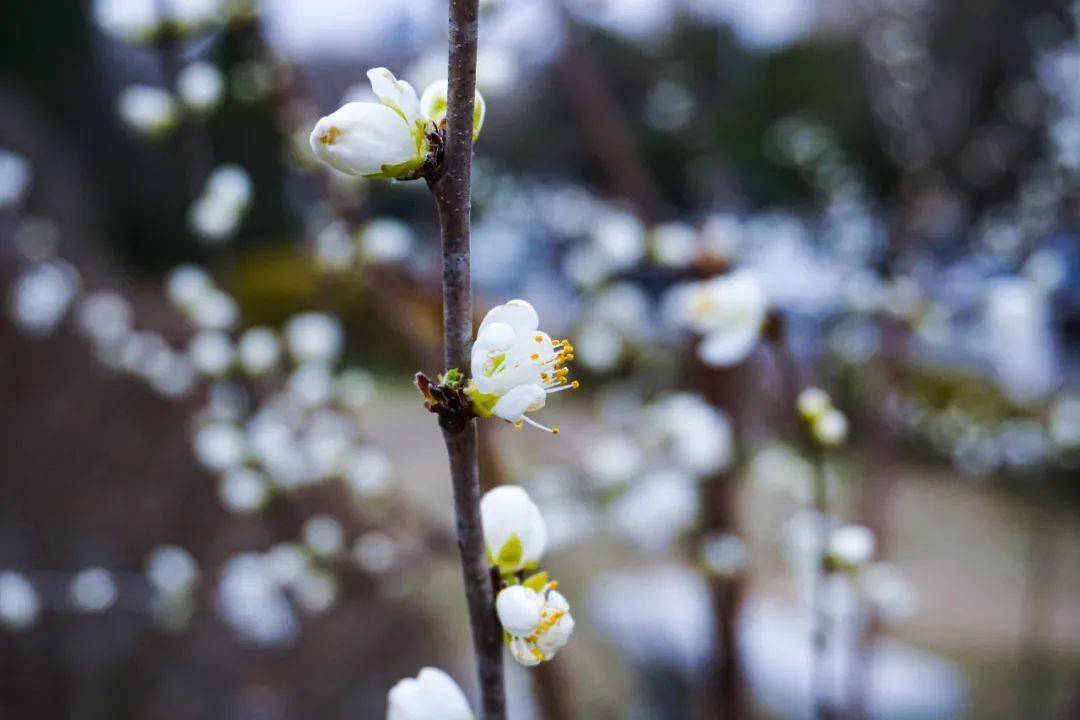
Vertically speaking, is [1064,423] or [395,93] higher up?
[395,93]

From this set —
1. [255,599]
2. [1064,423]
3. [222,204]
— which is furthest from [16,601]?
[1064,423]

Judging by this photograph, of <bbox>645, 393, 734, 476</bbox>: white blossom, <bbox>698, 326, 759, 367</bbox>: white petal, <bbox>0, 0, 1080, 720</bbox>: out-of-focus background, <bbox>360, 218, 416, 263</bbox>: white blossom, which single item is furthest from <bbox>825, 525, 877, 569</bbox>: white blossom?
<bbox>360, 218, 416, 263</bbox>: white blossom

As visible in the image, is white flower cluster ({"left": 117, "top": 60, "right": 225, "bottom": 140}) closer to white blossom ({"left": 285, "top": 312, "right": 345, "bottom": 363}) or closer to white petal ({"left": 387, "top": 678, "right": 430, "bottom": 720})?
white blossom ({"left": 285, "top": 312, "right": 345, "bottom": 363})

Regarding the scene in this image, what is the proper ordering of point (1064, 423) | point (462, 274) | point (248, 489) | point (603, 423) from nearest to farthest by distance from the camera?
point (462, 274)
point (248, 489)
point (1064, 423)
point (603, 423)

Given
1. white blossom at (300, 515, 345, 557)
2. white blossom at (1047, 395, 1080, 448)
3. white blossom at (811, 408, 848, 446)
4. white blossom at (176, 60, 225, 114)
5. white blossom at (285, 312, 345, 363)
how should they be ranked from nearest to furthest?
white blossom at (811, 408, 848, 446) < white blossom at (176, 60, 225, 114) < white blossom at (300, 515, 345, 557) < white blossom at (285, 312, 345, 363) < white blossom at (1047, 395, 1080, 448)

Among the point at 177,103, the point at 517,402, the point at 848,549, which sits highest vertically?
the point at 177,103

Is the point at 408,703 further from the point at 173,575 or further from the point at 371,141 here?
the point at 173,575

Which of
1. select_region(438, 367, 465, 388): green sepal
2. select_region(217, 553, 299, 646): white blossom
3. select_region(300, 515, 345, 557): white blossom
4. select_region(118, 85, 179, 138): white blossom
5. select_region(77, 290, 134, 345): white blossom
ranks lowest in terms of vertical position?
select_region(217, 553, 299, 646): white blossom
